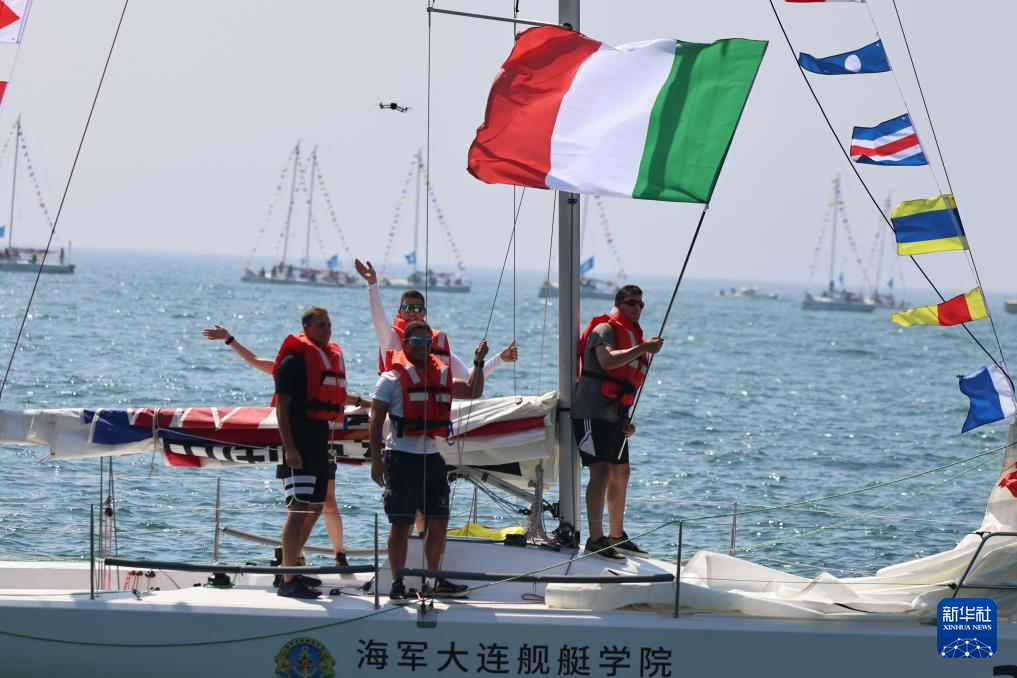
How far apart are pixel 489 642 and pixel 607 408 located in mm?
1719

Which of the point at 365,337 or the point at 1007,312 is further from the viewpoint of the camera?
the point at 1007,312

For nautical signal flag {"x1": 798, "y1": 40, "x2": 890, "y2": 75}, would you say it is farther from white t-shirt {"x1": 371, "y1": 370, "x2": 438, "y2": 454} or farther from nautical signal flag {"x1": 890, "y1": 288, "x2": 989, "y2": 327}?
white t-shirt {"x1": 371, "y1": 370, "x2": 438, "y2": 454}

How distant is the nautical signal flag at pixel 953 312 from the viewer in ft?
24.2

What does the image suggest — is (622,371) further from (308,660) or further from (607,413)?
(308,660)

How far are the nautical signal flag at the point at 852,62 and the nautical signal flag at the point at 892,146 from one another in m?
0.36

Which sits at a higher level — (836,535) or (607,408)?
(607,408)

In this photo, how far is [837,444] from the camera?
2216cm

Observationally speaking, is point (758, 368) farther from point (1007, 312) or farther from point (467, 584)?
point (1007, 312)

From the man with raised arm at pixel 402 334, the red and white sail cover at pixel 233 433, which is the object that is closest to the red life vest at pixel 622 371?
the red and white sail cover at pixel 233 433

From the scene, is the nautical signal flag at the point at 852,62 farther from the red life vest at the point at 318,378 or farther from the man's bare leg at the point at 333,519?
the man's bare leg at the point at 333,519

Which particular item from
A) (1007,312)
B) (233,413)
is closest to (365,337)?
(233,413)

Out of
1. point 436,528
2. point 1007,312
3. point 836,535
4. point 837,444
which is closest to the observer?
point 436,528

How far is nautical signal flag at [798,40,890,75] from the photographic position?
7.69 metres

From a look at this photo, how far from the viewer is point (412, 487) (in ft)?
22.3
